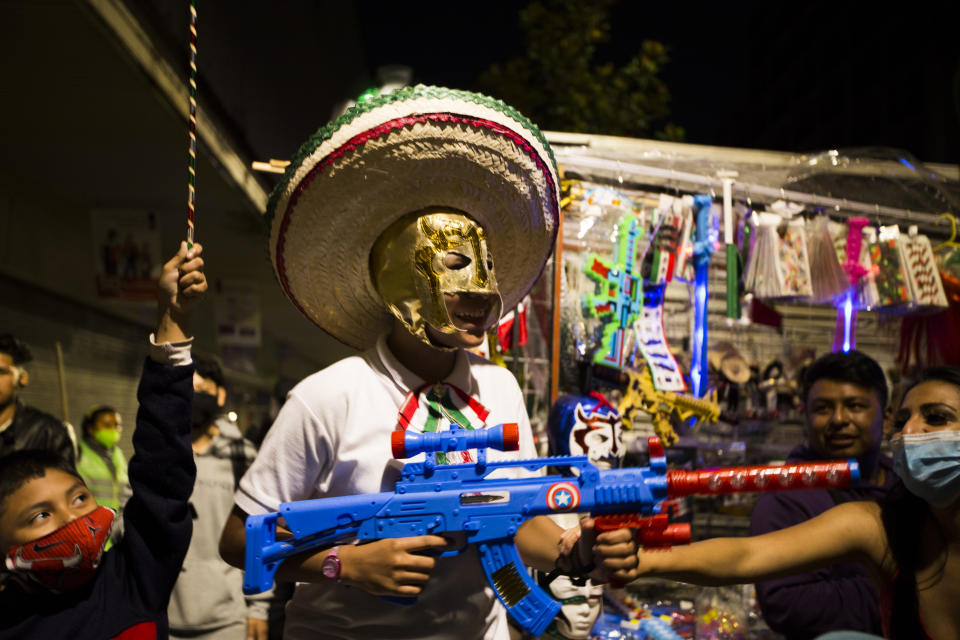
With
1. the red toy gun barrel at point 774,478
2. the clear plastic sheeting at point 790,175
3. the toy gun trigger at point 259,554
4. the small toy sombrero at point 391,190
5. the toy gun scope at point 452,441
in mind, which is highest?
the clear plastic sheeting at point 790,175

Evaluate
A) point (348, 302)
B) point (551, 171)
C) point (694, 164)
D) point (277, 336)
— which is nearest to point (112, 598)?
point (348, 302)

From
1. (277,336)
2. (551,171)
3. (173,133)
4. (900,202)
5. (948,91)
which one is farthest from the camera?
(948,91)

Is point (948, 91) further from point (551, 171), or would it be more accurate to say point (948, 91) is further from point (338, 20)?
point (551, 171)

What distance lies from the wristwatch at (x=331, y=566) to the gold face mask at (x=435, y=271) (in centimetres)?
58

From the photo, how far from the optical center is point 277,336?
390 inches

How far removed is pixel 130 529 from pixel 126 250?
3.85 m

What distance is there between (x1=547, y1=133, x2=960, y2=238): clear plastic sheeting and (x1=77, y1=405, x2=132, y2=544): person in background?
3.99 m

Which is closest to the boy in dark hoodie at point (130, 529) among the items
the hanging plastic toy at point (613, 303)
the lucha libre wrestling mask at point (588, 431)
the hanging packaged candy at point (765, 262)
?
the lucha libre wrestling mask at point (588, 431)

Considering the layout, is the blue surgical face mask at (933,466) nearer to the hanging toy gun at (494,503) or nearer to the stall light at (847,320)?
the hanging toy gun at (494,503)

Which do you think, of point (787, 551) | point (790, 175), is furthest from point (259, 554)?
point (790, 175)

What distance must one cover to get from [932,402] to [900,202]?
2668 millimetres

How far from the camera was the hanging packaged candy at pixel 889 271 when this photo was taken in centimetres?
372

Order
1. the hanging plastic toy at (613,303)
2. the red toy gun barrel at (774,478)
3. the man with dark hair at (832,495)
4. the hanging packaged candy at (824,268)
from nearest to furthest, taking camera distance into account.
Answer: the red toy gun barrel at (774,478) → the man with dark hair at (832,495) → the hanging plastic toy at (613,303) → the hanging packaged candy at (824,268)

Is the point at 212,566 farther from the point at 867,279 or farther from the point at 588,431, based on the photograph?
the point at 867,279
